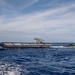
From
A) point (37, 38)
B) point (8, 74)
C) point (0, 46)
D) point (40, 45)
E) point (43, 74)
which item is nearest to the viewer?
point (8, 74)

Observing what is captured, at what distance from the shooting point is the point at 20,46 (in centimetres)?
11900

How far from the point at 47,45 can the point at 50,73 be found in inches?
3925

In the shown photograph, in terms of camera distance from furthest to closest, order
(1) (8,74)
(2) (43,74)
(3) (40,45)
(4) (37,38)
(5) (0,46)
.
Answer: (4) (37,38) < (3) (40,45) < (5) (0,46) < (2) (43,74) < (1) (8,74)

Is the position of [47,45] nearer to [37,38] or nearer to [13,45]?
[37,38]

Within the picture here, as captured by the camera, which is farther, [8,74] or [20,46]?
[20,46]

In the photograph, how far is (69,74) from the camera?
27.6 meters

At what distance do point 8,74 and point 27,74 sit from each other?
2.59 m

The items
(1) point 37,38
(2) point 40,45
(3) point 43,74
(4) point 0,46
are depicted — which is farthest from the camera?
(1) point 37,38

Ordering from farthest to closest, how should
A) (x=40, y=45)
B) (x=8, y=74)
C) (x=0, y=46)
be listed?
(x=40, y=45) < (x=0, y=46) < (x=8, y=74)

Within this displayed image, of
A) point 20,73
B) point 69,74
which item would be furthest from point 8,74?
point 69,74

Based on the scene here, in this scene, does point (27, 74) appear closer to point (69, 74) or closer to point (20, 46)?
point (69, 74)

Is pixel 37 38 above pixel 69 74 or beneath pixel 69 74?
above

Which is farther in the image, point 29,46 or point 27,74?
point 29,46

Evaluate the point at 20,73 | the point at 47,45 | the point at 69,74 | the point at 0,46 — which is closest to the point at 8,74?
the point at 20,73
